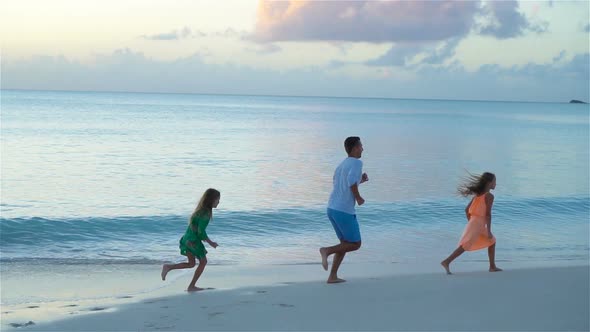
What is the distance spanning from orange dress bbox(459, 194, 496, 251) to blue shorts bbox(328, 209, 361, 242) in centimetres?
178

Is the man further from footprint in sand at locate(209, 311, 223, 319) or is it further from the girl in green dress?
footprint in sand at locate(209, 311, 223, 319)

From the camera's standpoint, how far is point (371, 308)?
7.30m

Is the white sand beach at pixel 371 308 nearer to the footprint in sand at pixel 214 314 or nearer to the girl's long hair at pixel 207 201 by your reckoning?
the footprint in sand at pixel 214 314

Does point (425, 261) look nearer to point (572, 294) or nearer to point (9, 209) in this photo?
point (572, 294)

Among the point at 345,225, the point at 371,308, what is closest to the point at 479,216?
the point at 345,225

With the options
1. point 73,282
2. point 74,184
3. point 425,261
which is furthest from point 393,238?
point 74,184

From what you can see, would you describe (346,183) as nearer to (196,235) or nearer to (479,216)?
(196,235)

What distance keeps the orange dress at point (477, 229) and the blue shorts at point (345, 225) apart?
178 centimetres

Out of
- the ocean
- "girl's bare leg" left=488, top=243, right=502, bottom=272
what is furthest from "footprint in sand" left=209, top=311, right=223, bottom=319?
"girl's bare leg" left=488, top=243, right=502, bottom=272

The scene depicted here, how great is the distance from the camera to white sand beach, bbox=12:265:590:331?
262 inches

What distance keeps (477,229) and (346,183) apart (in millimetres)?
2210

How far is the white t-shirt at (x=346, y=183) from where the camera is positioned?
8.04 meters

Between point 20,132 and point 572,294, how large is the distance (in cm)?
4066

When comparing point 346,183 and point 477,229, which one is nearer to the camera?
point 346,183
